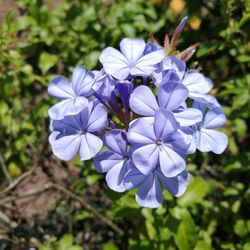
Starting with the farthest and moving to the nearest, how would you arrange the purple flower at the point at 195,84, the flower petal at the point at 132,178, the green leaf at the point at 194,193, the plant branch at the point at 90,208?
the plant branch at the point at 90,208 < the green leaf at the point at 194,193 < the purple flower at the point at 195,84 < the flower petal at the point at 132,178

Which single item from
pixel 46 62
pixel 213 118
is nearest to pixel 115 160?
pixel 213 118

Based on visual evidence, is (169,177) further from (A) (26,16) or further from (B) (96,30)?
(A) (26,16)

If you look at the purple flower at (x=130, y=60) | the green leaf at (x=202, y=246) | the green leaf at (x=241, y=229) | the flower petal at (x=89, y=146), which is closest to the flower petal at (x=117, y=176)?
the flower petal at (x=89, y=146)

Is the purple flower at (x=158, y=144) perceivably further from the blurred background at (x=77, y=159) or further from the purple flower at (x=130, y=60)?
the blurred background at (x=77, y=159)

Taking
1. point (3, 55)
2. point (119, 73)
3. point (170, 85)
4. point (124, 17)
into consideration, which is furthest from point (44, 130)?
point (170, 85)

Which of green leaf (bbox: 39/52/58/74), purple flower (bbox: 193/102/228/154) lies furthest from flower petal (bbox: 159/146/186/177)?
green leaf (bbox: 39/52/58/74)

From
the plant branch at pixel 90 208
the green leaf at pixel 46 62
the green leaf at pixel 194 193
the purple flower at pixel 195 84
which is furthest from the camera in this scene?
the green leaf at pixel 46 62
